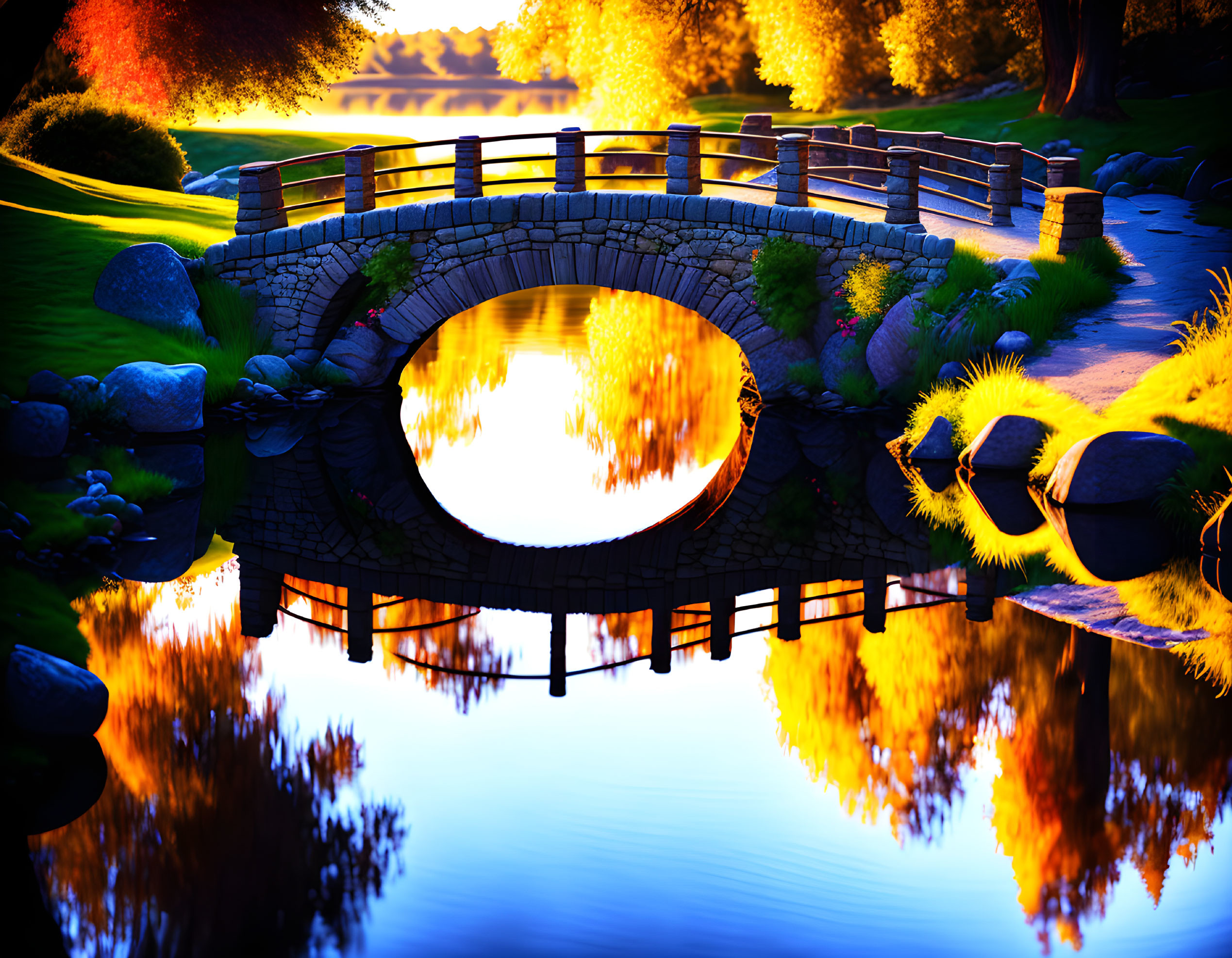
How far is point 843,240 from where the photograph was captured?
52.7ft

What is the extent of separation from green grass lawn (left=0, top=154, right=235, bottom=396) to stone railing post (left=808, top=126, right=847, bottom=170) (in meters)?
10.5

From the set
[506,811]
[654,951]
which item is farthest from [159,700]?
[654,951]

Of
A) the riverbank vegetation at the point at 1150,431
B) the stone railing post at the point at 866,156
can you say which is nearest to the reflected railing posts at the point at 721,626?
A: the riverbank vegetation at the point at 1150,431

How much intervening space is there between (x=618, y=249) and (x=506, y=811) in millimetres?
11115

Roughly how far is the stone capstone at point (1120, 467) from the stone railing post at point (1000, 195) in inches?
284

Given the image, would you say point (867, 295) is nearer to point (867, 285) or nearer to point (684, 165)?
point (867, 285)

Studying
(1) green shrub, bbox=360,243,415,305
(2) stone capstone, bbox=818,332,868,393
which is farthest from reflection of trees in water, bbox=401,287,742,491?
(1) green shrub, bbox=360,243,415,305

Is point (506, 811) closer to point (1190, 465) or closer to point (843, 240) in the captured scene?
point (1190, 465)

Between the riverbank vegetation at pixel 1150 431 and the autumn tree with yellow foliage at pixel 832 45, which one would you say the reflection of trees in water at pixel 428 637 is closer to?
the riverbank vegetation at pixel 1150 431

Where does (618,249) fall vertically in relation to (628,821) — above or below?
above

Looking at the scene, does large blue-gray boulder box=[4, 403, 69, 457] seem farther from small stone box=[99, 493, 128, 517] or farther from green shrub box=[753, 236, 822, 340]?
green shrub box=[753, 236, 822, 340]

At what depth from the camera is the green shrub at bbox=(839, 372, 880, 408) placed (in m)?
15.8

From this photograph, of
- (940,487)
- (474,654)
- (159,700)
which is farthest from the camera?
(940,487)

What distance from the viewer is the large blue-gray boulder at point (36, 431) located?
13.4 meters
